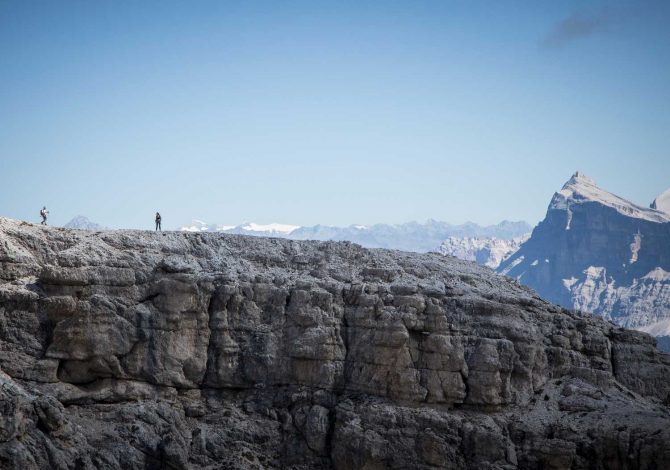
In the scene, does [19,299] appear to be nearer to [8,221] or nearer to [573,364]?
[8,221]

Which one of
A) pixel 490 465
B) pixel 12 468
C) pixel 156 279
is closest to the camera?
pixel 12 468

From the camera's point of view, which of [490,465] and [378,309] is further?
[378,309]

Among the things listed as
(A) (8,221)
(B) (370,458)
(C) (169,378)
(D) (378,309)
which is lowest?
(B) (370,458)

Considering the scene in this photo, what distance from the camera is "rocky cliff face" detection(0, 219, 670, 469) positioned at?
216 feet

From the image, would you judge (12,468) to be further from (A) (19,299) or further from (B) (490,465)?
(B) (490,465)

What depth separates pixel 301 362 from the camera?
70.9 meters

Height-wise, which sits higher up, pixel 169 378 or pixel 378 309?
pixel 378 309

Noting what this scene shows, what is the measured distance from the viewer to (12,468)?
55625 mm

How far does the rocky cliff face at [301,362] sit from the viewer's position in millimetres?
65938

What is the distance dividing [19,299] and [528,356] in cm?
3266

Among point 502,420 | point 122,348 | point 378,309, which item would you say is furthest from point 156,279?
point 502,420

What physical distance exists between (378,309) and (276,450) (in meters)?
11.4

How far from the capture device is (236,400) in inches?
2776

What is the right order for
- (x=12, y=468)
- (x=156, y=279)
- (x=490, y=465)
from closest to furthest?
(x=12, y=468) < (x=490, y=465) < (x=156, y=279)
